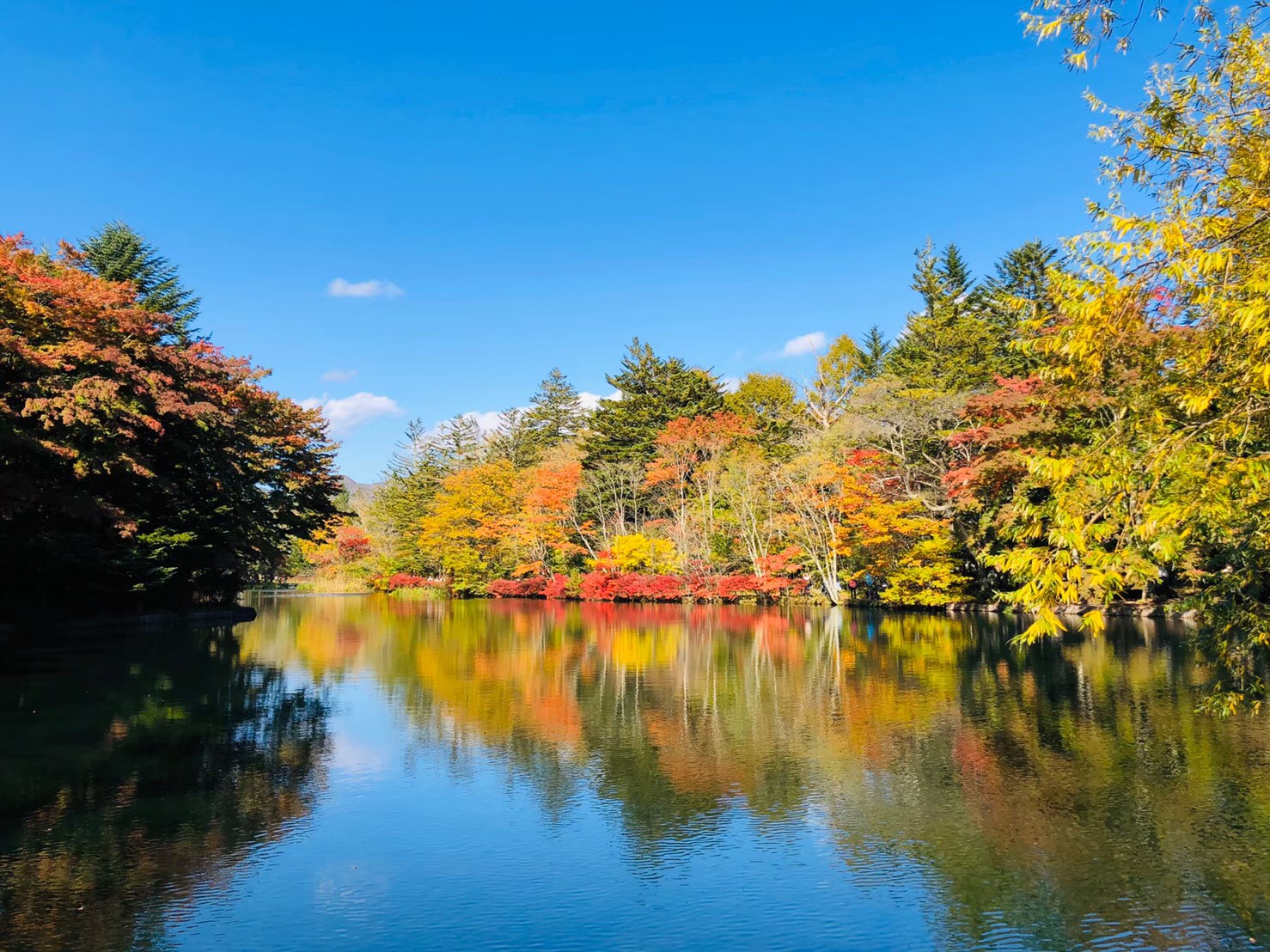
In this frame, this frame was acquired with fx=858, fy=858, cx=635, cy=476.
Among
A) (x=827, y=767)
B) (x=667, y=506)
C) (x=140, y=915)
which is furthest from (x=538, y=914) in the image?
(x=667, y=506)

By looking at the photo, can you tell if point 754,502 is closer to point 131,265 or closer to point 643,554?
point 643,554

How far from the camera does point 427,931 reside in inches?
173

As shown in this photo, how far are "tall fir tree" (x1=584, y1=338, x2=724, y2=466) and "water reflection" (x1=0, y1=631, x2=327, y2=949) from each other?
97.4 ft

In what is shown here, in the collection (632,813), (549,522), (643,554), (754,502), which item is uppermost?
(754,502)

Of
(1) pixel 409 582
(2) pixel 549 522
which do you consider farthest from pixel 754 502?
(1) pixel 409 582

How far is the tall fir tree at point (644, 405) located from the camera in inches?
1654

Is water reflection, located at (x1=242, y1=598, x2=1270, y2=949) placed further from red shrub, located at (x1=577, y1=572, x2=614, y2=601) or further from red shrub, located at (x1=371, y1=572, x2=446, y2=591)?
red shrub, located at (x1=371, y1=572, x2=446, y2=591)

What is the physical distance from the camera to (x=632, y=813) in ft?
20.8

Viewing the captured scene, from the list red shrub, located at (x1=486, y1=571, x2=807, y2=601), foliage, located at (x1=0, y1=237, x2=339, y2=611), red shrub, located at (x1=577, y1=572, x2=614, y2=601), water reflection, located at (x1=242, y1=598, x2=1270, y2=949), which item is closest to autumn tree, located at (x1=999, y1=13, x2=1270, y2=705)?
water reflection, located at (x1=242, y1=598, x2=1270, y2=949)

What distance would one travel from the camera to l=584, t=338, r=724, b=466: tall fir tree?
4200cm

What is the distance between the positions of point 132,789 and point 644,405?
3725 centimetres

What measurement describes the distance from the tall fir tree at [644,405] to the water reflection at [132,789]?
29.7m

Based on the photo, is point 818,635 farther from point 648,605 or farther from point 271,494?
point 271,494

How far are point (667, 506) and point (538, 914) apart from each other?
3380 cm
